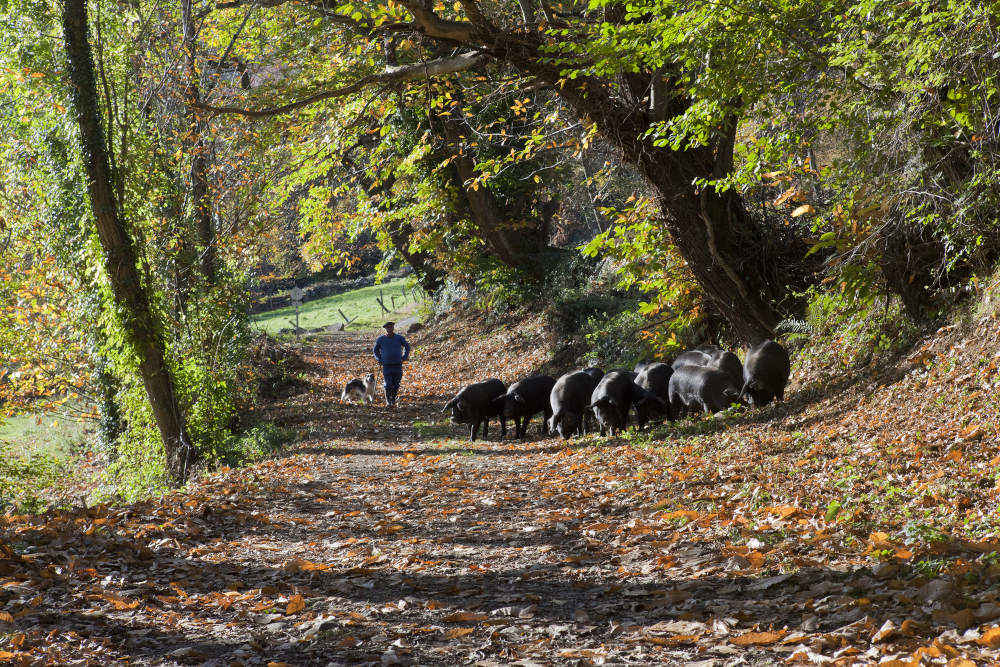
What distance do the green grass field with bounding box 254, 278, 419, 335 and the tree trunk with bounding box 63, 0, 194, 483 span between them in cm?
3079

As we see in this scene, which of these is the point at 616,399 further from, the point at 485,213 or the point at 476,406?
the point at 485,213

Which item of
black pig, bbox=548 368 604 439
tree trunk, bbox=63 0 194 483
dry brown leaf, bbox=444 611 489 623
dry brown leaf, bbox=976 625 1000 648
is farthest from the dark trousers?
dry brown leaf, bbox=976 625 1000 648

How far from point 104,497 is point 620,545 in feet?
36.1

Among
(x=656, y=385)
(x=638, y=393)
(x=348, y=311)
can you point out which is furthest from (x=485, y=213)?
(x=348, y=311)

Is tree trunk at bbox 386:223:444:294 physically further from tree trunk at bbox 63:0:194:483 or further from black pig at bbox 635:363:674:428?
black pig at bbox 635:363:674:428

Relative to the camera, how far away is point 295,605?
16.5 ft

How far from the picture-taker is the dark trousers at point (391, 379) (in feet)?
61.8

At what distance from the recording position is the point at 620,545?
6195 mm

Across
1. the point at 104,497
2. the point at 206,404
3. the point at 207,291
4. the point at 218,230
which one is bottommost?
the point at 104,497

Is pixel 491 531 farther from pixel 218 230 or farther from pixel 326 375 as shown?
pixel 326 375

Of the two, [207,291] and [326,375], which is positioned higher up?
[207,291]

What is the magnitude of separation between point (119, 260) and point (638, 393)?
8.34 meters

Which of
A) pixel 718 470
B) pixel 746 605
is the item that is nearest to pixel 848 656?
pixel 746 605

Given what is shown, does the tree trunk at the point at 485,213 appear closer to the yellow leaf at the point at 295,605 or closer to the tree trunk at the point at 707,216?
the tree trunk at the point at 707,216
